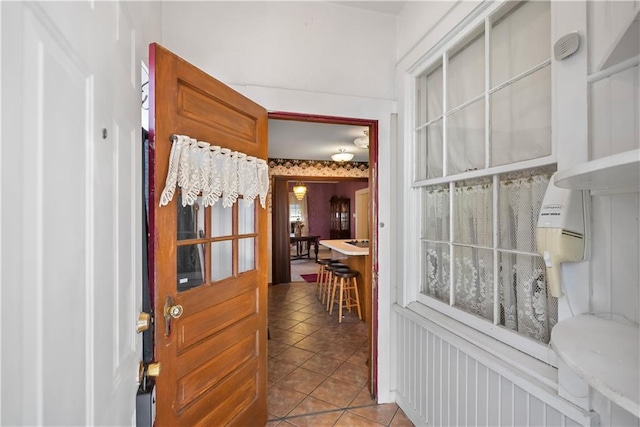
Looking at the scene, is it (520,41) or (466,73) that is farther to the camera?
(466,73)

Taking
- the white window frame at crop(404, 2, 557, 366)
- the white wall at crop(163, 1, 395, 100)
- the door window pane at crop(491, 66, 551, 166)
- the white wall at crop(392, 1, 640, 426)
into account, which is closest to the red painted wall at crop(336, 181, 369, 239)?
the white wall at crop(163, 1, 395, 100)

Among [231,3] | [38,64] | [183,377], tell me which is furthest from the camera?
[231,3]

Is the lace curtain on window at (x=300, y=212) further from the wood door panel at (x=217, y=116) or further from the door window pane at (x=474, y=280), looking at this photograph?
the door window pane at (x=474, y=280)

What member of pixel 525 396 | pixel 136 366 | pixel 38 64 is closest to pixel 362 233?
pixel 525 396

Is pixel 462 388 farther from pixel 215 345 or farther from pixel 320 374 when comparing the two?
pixel 320 374

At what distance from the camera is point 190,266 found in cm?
151

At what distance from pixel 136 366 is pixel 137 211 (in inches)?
19.6

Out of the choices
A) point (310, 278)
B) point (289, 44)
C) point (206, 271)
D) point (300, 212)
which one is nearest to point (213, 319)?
point (206, 271)

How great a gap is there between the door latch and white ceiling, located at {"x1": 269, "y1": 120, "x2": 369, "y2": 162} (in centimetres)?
292

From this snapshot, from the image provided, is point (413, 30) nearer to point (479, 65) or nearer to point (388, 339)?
point (479, 65)

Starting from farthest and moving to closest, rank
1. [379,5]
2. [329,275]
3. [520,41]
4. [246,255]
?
[329,275], [379,5], [246,255], [520,41]

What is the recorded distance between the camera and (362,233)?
7.71 m

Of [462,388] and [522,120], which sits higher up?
[522,120]

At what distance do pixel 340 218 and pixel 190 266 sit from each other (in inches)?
354
